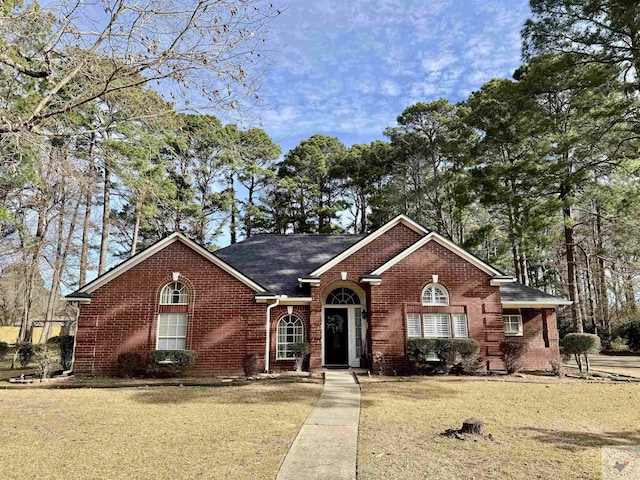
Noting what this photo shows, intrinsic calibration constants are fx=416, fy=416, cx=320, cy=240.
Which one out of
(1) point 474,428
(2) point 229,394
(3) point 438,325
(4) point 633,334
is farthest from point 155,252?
(4) point 633,334

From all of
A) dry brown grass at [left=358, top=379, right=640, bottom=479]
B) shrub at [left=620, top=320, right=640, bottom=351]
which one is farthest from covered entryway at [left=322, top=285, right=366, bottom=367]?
shrub at [left=620, top=320, right=640, bottom=351]

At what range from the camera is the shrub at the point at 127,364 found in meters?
14.7

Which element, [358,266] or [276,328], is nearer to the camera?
[276,328]

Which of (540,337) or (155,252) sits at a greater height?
(155,252)

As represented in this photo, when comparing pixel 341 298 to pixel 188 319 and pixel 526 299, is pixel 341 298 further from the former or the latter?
pixel 526 299

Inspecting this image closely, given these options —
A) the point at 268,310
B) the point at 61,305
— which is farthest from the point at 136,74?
the point at 61,305

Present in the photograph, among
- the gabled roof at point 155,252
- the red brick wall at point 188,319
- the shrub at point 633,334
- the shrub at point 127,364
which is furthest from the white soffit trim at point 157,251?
the shrub at point 633,334

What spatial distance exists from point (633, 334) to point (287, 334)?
21706 mm

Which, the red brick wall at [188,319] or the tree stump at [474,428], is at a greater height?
the red brick wall at [188,319]

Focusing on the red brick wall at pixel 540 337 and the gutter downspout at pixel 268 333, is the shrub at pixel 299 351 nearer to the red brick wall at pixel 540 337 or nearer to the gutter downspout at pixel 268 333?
the gutter downspout at pixel 268 333

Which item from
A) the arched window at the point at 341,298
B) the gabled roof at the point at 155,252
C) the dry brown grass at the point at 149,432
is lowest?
the dry brown grass at the point at 149,432

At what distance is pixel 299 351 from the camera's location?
609 inches

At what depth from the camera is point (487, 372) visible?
51.1ft

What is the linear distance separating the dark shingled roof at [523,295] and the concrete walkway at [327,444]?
993 centimetres
